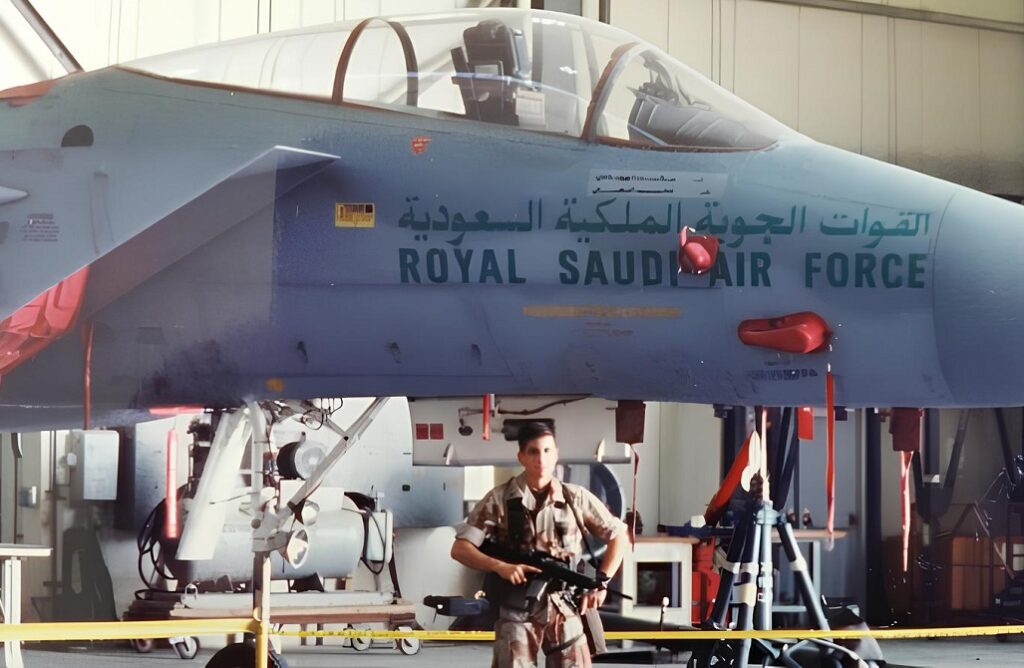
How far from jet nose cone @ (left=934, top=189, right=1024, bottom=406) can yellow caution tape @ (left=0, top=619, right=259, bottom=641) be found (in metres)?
2.27

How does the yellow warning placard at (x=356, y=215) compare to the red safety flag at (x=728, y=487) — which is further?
the red safety flag at (x=728, y=487)

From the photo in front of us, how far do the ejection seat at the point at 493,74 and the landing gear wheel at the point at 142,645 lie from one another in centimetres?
386

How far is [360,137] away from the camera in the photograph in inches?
168

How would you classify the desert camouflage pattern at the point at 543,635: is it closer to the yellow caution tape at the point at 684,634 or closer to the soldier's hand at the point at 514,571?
the soldier's hand at the point at 514,571

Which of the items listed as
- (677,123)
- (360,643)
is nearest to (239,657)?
(360,643)

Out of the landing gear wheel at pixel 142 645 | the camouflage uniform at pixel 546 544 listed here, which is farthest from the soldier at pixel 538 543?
the landing gear wheel at pixel 142 645

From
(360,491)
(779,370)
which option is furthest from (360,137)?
(360,491)

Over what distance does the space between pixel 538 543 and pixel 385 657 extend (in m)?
3.27

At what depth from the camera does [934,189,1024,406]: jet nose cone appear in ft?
12.5

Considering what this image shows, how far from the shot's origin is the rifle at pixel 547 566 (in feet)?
11.5

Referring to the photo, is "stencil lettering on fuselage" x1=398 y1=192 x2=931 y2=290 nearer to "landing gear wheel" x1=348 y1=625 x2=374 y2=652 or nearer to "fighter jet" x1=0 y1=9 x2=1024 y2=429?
"fighter jet" x1=0 y1=9 x2=1024 y2=429

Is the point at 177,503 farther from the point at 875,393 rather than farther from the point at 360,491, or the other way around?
the point at 875,393

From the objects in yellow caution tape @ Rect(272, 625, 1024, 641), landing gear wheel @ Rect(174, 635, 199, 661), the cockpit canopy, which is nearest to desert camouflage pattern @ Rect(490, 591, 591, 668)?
yellow caution tape @ Rect(272, 625, 1024, 641)

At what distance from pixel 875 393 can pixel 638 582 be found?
4.63m
